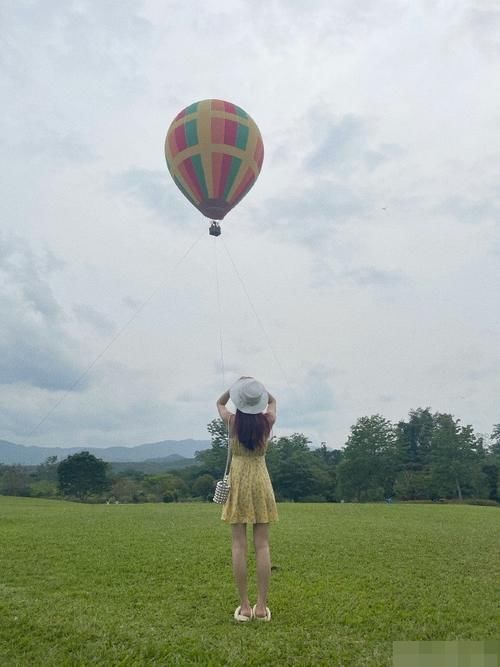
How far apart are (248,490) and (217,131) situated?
35.5ft

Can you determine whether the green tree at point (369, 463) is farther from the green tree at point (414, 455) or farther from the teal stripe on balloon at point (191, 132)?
the teal stripe on balloon at point (191, 132)

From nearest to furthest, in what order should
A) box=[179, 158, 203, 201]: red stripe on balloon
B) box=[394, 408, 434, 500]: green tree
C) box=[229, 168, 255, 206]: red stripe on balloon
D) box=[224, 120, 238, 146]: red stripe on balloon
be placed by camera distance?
box=[224, 120, 238, 146]: red stripe on balloon → box=[179, 158, 203, 201]: red stripe on balloon → box=[229, 168, 255, 206]: red stripe on balloon → box=[394, 408, 434, 500]: green tree

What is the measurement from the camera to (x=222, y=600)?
19.6 feet

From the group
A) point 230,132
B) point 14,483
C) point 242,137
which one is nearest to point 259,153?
point 242,137

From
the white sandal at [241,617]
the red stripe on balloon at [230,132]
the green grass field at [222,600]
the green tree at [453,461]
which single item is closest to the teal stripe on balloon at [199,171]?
the red stripe on balloon at [230,132]

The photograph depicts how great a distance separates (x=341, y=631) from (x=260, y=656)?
3.36 feet

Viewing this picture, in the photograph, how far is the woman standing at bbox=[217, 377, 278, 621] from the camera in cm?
516

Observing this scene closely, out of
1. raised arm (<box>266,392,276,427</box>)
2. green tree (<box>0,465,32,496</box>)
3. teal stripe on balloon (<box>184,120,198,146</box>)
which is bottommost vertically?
raised arm (<box>266,392,276,427</box>)

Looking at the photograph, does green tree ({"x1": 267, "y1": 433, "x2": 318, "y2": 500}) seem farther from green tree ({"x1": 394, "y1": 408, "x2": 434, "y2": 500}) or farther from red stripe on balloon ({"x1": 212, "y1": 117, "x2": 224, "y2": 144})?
red stripe on balloon ({"x1": 212, "y1": 117, "x2": 224, "y2": 144})

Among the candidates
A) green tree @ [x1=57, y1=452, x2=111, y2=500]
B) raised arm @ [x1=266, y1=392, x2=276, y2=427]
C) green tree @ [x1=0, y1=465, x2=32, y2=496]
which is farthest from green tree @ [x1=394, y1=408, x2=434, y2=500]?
raised arm @ [x1=266, y1=392, x2=276, y2=427]

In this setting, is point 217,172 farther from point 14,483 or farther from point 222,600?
point 14,483

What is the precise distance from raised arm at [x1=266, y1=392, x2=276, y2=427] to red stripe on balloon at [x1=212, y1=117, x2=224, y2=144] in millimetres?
9892

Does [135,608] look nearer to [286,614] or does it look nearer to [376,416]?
[286,614]

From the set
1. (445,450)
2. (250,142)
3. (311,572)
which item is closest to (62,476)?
(445,450)
